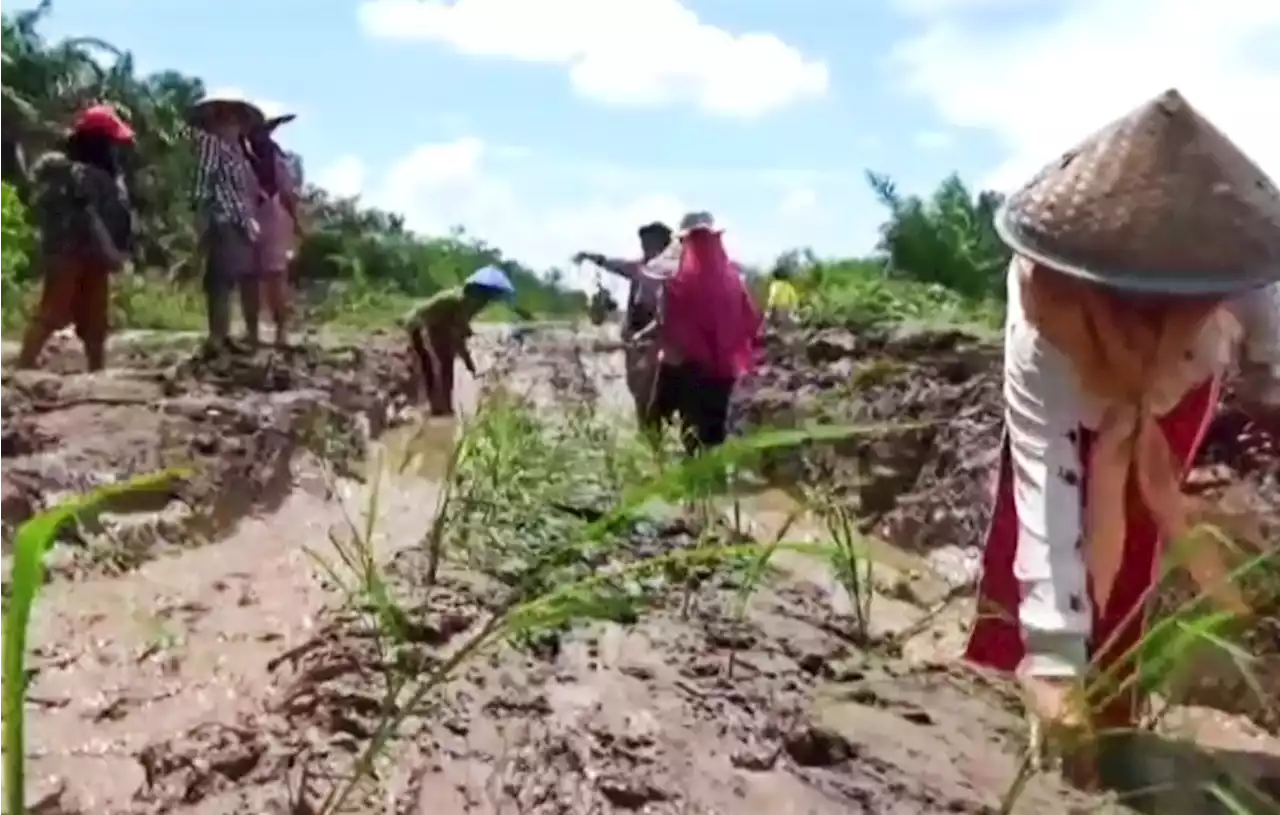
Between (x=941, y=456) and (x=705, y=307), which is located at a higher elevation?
(x=705, y=307)

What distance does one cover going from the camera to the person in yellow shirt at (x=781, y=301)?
12.6 meters

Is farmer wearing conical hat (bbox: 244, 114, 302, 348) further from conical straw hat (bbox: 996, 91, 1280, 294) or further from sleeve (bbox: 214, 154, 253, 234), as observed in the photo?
conical straw hat (bbox: 996, 91, 1280, 294)

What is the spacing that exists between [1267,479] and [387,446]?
14.2ft

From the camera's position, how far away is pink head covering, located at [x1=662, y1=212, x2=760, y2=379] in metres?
7.81

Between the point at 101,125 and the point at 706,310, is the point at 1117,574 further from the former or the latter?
the point at 101,125

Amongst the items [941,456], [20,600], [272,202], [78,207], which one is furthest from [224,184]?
[20,600]

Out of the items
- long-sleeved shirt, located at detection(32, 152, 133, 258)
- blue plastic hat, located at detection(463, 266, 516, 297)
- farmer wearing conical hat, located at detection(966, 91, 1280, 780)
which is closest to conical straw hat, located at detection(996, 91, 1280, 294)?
farmer wearing conical hat, located at detection(966, 91, 1280, 780)

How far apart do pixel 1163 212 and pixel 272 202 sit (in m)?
6.96

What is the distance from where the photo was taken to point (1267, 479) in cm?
575

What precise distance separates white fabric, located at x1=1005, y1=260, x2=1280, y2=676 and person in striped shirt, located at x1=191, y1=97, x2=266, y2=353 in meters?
6.42

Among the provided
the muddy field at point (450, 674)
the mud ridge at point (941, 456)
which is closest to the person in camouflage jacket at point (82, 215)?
the muddy field at point (450, 674)

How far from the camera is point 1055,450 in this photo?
3.02 metres

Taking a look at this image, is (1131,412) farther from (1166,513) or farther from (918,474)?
(918,474)

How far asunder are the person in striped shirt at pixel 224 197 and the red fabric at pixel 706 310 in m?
2.26
